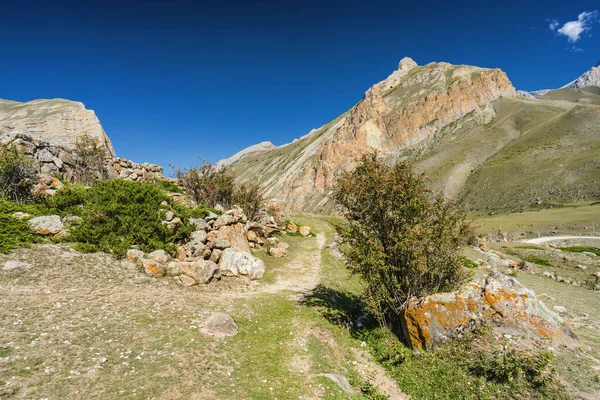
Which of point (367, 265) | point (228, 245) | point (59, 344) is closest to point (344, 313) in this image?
point (367, 265)

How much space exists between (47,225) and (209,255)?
328 inches

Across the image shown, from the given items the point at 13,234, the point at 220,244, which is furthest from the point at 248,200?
the point at 13,234

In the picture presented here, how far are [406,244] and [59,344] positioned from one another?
37.3ft

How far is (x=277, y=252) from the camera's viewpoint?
2270 cm

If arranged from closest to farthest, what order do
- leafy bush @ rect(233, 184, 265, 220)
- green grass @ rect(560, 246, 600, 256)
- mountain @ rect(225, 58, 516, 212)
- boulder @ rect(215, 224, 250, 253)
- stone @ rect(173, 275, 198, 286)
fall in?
stone @ rect(173, 275, 198, 286)
boulder @ rect(215, 224, 250, 253)
leafy bush @ rect(233, 184, 265, 220)
green grass @ rect(560, 246, 600, 256)
mountain @ rect(225, 58, 516, 212)

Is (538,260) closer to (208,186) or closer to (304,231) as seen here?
(304,231)

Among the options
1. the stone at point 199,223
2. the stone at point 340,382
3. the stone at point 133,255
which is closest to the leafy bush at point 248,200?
the stone at point 199,223

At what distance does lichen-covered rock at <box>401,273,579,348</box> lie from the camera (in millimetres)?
8534

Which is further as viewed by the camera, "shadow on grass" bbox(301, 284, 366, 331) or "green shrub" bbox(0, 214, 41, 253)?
"shadow on grass" bbox(301, 284, 366, 331)

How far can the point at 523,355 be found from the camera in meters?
7.64

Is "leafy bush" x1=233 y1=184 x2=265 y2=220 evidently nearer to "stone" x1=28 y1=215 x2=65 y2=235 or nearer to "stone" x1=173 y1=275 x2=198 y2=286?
"stone" x1=173 y1=275 x2=198 y2=286

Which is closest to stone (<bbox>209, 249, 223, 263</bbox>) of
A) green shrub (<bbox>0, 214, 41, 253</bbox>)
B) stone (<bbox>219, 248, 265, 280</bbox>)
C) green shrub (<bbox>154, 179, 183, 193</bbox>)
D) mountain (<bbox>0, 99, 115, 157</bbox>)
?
stone (<bbox>219, 248, 265, 280</bbox>)

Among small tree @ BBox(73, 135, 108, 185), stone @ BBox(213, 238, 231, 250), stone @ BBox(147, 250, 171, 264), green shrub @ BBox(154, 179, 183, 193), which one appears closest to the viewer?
stone @ BBox(147, 250, 171, 264)

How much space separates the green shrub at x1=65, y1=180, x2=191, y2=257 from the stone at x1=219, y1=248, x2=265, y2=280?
10.3 feet
